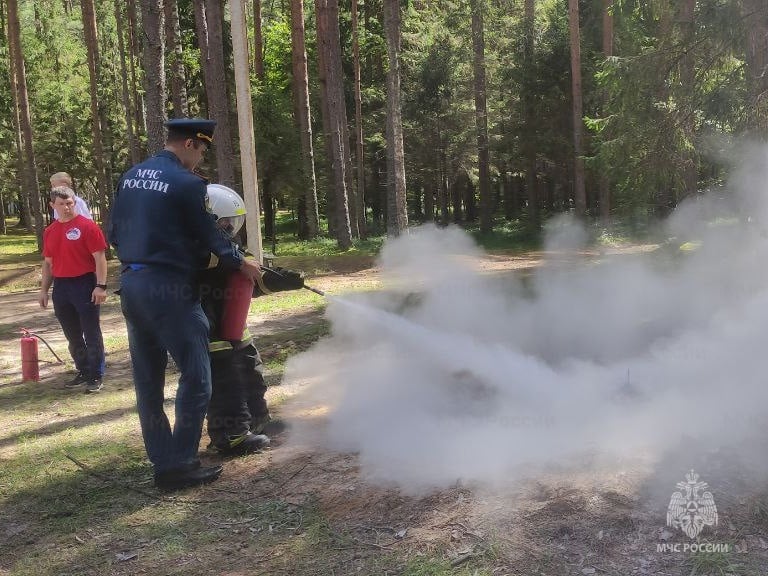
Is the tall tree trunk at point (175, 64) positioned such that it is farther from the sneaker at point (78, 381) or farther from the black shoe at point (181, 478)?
the black shoe at point (181, 478)

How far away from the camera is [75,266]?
6617 millimetres

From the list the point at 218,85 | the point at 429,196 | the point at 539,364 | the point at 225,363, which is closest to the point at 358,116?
the point at 429,196

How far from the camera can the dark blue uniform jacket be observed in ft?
13.1

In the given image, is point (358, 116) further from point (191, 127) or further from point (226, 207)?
point (191, 127)

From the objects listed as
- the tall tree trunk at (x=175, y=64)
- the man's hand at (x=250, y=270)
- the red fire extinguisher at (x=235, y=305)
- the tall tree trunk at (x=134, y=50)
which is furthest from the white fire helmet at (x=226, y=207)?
the tall tree trunk at (x=134, y=50)

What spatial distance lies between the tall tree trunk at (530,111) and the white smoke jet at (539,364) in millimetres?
16148

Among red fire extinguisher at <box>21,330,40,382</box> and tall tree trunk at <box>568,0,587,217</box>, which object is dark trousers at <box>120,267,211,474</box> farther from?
tall tree trunk at <box>568,0,587,217</box>

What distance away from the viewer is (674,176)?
1074 centimetres

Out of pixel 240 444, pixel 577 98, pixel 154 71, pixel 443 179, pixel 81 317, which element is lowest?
pixel 240 444

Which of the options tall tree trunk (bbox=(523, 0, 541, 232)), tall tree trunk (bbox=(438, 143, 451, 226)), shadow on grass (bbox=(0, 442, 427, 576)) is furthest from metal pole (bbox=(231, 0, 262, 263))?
tall tree trunk (bbox=(438, 143, 451, 226))

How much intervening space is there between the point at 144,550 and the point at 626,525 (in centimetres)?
256

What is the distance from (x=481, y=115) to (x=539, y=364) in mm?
21102

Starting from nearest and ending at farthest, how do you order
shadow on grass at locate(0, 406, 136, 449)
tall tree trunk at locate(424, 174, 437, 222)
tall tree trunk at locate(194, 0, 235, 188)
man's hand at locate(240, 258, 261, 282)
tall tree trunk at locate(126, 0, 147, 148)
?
man's hand at locate(240, 258, 261, 282)
shadow on grass at locate(0, 406, 136, 449)
tall tree trunk at locate(194, 0, 235, 188)
tall tree trunk at locate(126, 0, 147, 148)
tall tree trunk at locate(424, 174, 437, 222)

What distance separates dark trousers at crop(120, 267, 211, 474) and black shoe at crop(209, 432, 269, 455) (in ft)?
1.43
